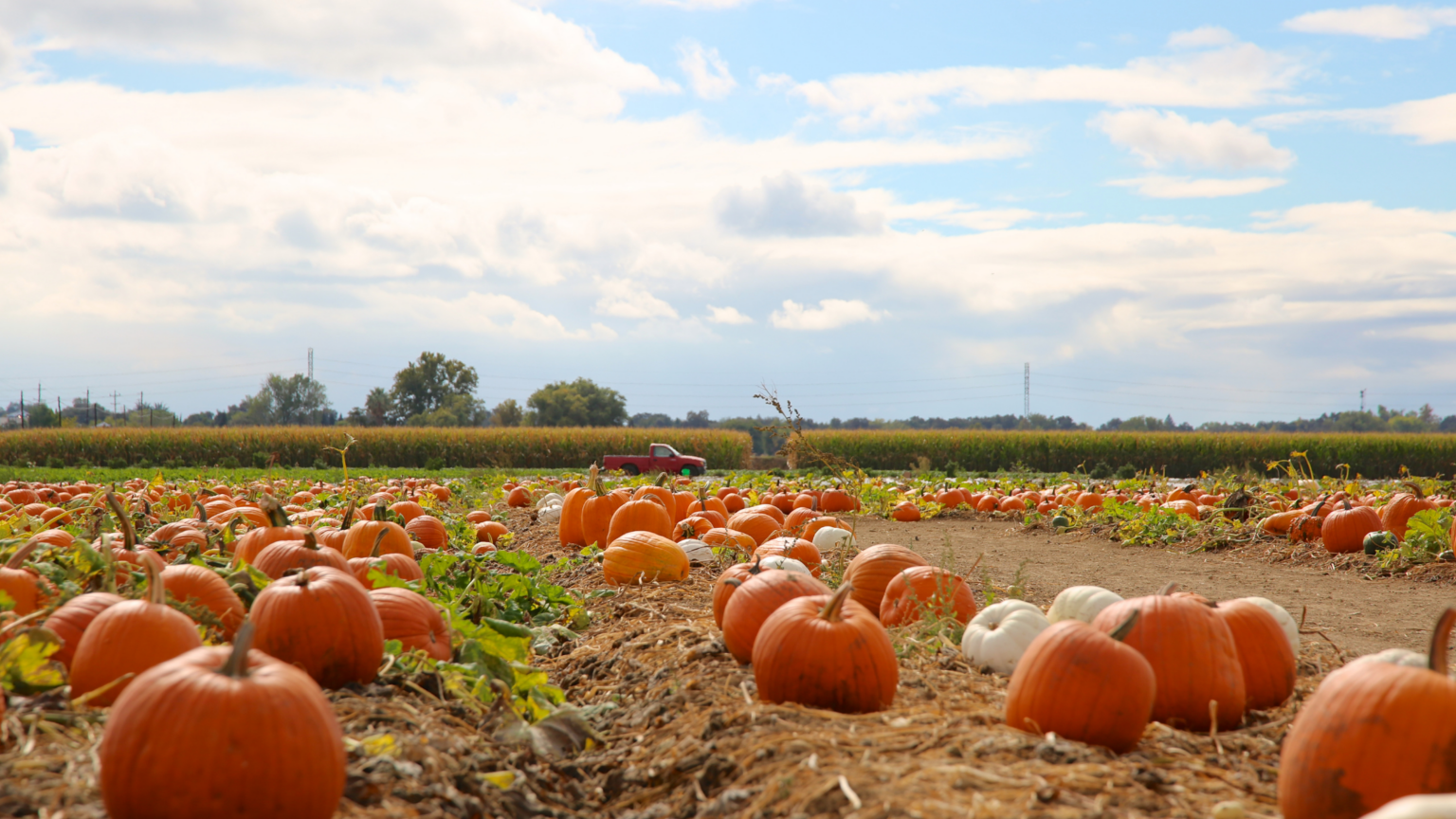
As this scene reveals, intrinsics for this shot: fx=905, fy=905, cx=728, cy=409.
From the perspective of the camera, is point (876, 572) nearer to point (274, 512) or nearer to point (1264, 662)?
point (1264, 662)

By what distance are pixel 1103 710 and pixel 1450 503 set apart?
9419 mm

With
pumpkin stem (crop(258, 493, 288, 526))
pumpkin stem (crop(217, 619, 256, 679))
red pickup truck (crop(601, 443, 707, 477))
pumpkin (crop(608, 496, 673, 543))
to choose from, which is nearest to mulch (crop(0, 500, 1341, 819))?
pumpkin stem (crop(217, 619, 256, 679))

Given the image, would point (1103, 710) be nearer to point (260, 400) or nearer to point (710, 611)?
point (710, 611)

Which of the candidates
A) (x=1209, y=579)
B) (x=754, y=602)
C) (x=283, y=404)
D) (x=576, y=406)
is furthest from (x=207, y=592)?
(x=283, y=404)

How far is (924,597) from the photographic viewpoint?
3938 mm

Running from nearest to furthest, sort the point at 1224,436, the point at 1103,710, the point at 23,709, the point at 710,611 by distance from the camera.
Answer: the point at 23,709 → the point at 1103,710 → the point at 710,611 → the point at 1224,436

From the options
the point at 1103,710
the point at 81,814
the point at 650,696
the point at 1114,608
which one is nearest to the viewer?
the point at 81,814

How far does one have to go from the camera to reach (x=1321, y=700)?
200cm

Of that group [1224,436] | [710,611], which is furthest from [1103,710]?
[1224,436]

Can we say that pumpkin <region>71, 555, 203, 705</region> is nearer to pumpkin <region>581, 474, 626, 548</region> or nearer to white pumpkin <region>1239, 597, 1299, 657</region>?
white pumpkin <region>1239, 597, 1299, 657</region>

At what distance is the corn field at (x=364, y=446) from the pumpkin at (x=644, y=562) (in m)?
27.4

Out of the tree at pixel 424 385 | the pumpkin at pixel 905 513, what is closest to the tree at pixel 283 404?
the tree at pixel 424 385

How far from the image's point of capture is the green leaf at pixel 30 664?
2217 millimetres

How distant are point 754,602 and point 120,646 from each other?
6.38ft
